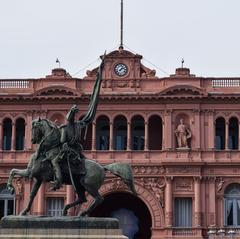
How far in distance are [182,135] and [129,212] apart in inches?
307

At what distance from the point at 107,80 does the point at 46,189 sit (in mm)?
9576

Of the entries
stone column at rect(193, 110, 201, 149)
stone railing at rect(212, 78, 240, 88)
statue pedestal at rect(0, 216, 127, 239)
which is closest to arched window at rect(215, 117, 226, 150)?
stone column at rect(193, 110, 201, 149)

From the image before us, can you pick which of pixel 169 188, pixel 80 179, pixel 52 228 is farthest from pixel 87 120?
pixel 169 188

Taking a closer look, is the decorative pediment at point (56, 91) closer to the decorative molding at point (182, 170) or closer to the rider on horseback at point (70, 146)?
the decorative molding at point (182, 170)

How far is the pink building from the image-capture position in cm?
5405

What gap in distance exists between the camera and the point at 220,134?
56719mm

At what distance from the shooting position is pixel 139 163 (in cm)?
5481

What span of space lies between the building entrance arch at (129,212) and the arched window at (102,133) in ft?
13.1

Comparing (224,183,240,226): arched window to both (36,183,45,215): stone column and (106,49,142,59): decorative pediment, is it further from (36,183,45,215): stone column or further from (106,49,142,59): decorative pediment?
(36,183,45,215): stone column

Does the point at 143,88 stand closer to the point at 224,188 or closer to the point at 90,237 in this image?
the point at 224,188

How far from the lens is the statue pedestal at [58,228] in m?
21.5

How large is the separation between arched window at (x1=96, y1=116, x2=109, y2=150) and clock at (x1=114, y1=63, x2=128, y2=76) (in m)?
3.69

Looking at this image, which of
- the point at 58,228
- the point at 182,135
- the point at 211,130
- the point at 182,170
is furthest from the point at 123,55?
the point at 58,228

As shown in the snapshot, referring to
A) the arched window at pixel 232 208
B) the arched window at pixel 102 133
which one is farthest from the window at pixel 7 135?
the arched window at pixel 232 208
